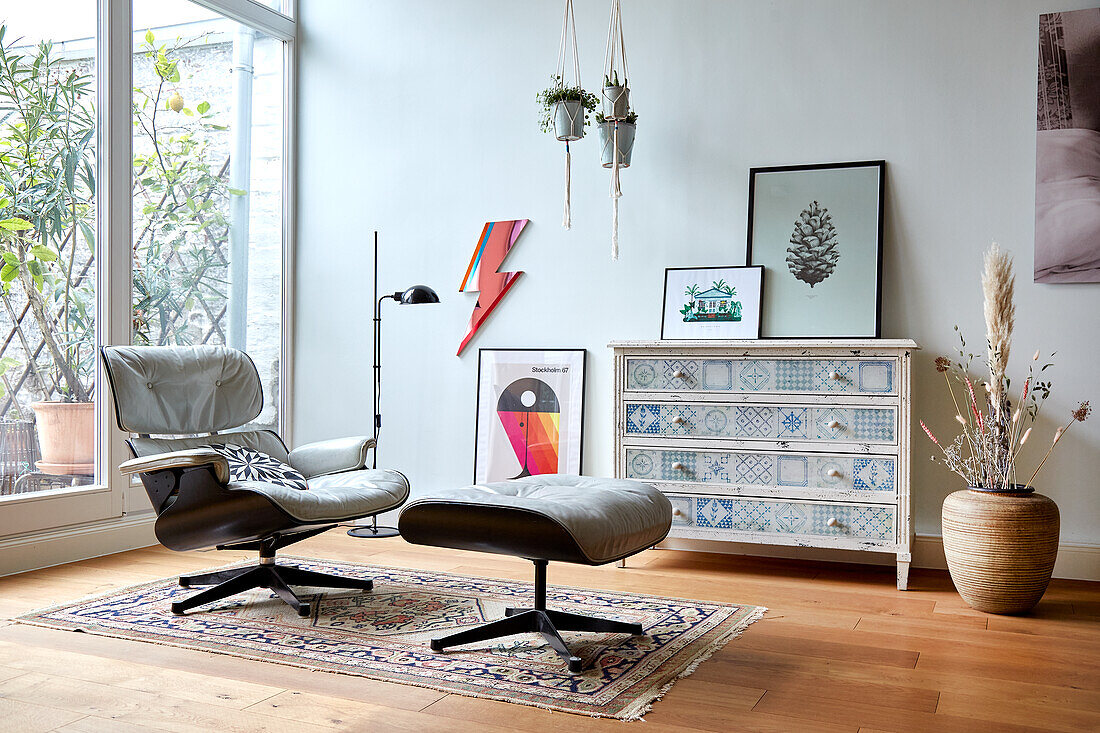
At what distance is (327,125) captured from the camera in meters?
5.14

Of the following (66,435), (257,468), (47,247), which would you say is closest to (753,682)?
(257,468)

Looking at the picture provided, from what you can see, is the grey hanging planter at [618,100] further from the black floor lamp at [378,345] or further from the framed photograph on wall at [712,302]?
the black floor lamp at [378,345]

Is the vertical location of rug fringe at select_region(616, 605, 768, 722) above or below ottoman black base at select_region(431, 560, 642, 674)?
below

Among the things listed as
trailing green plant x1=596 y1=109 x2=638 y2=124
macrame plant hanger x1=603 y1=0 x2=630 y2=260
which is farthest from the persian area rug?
trailing green plant x1=596 y1=109 x2=638 y2=124

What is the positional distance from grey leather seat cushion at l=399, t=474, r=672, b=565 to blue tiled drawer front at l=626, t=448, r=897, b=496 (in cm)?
106

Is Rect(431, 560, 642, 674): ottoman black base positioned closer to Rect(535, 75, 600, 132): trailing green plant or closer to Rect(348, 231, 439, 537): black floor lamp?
Rect(348, 231, 439, 537): black floor lamp

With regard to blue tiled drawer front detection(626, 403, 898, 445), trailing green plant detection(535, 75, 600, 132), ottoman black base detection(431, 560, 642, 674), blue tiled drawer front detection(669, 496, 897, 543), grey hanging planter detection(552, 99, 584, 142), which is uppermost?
trailing green plant detection(535, 75, 600, 132)

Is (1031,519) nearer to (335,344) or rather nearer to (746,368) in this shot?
(746,368)

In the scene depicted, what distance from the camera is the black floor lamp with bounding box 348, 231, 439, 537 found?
433 centimetres

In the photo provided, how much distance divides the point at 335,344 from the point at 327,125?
1.21m

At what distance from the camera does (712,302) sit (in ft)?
13.7

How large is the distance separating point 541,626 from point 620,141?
234 cm

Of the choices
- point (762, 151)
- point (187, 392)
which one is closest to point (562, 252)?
point (762, 151)

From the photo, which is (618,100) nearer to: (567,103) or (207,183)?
(567,103)
